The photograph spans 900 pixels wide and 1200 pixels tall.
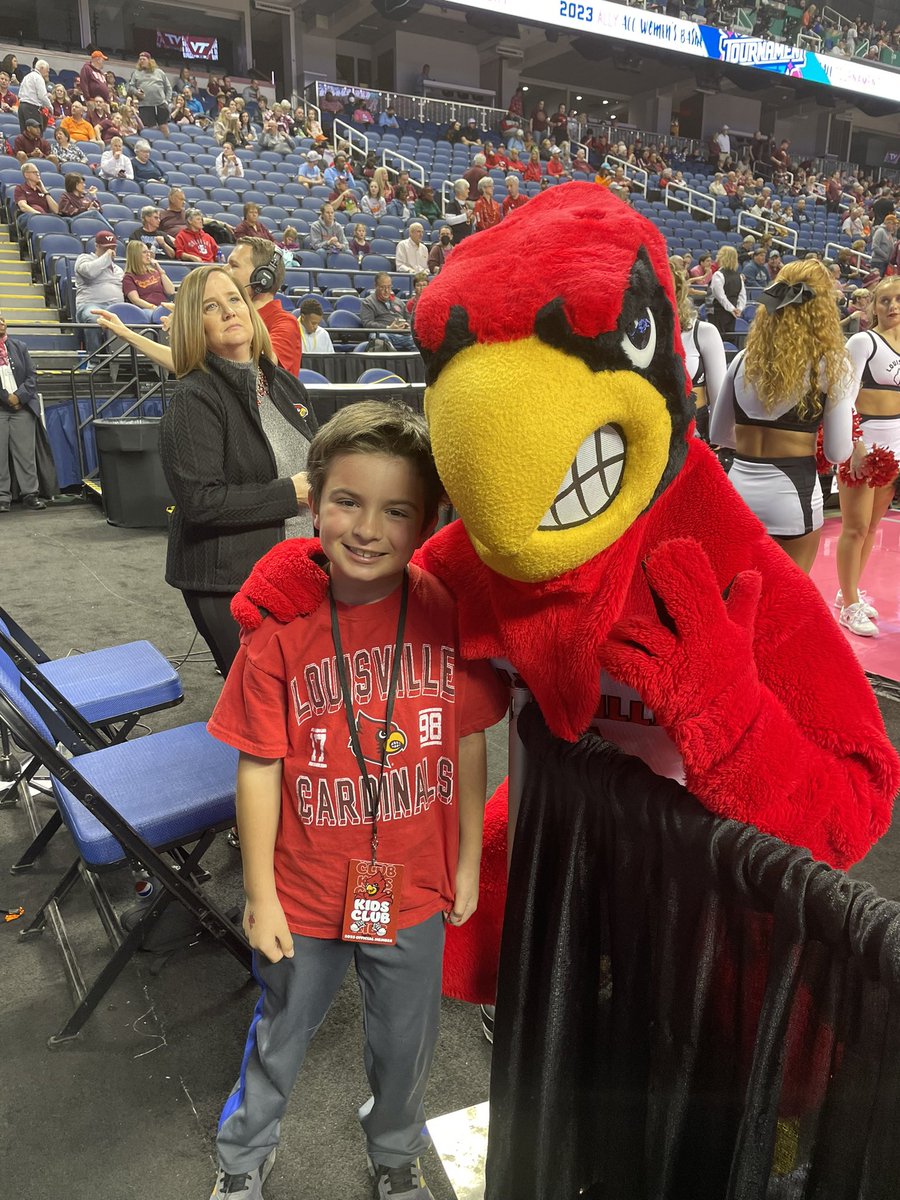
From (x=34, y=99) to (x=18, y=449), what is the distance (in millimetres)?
7386

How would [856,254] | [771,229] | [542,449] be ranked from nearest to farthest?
[542,449]
[856,254]
[771,229]

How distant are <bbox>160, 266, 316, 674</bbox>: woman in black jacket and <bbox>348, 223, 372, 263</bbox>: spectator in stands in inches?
393

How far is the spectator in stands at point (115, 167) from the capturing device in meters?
10.6

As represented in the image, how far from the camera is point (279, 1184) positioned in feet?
4.89

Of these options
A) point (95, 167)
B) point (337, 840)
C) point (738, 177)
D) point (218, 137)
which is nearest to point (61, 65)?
point (218, 137)

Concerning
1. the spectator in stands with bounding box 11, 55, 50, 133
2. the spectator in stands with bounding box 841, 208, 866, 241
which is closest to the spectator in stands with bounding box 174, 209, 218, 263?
the spectator in stands with bounding box 11, 55, 50, 133

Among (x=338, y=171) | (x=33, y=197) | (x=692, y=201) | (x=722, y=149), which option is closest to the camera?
(x=33, y=197)

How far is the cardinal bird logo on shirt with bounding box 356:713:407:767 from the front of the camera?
116 centimetres

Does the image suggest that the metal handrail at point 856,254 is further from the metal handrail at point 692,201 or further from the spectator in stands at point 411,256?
the spectator in stands at point 411,256

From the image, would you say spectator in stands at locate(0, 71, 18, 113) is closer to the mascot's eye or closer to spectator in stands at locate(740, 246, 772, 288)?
spectator in stands at locate(740, 246, 772, 288)

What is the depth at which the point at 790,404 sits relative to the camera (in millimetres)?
2994

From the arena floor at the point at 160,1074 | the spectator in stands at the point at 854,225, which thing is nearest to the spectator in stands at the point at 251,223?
the arena floor at the point at 160,1074

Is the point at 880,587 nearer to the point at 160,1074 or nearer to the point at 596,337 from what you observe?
the point at 160,1074

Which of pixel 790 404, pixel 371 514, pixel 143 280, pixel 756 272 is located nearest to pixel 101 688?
pixel 371 514
